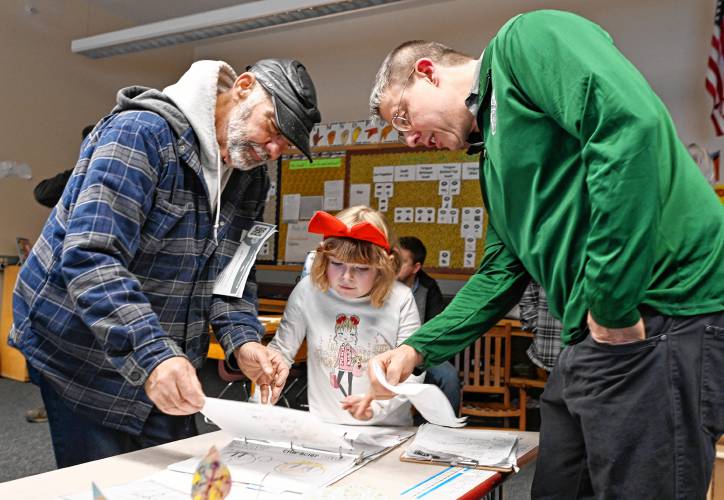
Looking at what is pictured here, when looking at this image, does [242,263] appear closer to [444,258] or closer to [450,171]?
[444,258]

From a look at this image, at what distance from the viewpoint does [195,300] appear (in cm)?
142

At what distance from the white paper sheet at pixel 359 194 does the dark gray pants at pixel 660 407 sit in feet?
15.4

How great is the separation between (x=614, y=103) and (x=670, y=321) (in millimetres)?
331

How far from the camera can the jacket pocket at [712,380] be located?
905mm

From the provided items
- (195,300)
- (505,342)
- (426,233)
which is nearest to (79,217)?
(195,300)

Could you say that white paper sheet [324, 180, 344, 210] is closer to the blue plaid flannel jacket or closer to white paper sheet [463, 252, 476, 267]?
white paper sheet [463, 252, 476, 267]

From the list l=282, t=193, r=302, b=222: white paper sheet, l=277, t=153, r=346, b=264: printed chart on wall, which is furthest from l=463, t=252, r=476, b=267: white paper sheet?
l=282, t=193, r=302, b=222: white paper sheet

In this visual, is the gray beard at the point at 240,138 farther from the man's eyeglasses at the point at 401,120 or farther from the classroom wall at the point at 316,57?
the classroom wall at the point at 316,57

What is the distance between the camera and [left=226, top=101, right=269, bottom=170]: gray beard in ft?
4.76

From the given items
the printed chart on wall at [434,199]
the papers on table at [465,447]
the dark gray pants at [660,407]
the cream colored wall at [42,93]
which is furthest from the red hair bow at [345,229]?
the cream colored wall at [42,93]

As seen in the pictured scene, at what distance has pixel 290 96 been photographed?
4.78 ft

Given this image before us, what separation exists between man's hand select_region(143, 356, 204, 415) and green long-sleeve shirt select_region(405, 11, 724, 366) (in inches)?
23.9

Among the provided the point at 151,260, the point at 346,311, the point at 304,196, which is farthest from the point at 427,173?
the point at 151,260

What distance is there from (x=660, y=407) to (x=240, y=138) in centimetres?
102
